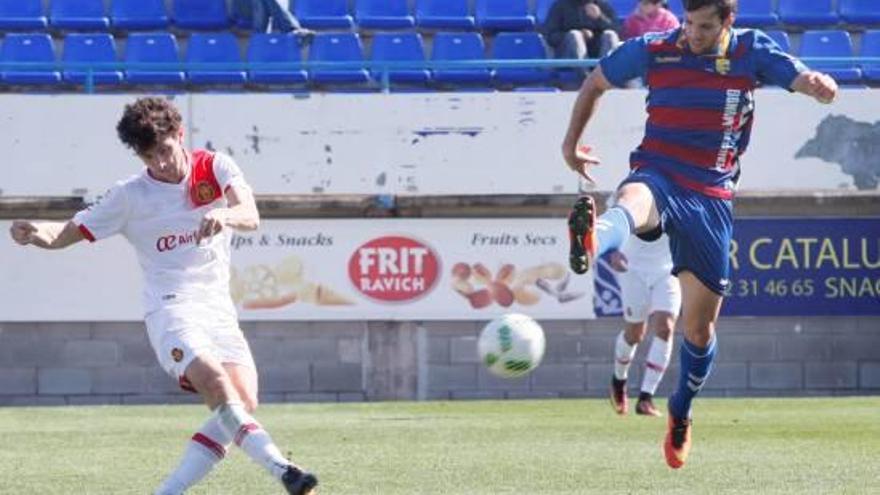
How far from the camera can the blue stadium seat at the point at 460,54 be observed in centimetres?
2150

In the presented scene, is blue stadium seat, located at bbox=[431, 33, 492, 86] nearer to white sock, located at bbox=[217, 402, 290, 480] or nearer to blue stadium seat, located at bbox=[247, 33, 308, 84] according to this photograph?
blue stadium seat, located at bbox=[247, 33, 308, 84]

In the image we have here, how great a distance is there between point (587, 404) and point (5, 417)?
506cm

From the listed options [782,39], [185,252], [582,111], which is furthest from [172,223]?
[782,39]

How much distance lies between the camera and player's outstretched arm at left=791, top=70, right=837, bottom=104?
30.7ft

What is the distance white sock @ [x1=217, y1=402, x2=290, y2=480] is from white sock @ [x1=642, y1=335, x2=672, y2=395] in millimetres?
7922

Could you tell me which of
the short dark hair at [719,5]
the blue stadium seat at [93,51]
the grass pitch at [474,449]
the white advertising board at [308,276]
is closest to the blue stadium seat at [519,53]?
the white advertising board at [308,276]

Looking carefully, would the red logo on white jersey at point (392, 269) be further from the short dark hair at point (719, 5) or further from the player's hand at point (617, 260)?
the short dark hair at point (719, 5)

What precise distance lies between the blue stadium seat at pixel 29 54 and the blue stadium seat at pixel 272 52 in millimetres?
1979

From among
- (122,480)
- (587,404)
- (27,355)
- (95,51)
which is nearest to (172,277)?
(122,480)

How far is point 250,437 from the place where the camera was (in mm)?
8906

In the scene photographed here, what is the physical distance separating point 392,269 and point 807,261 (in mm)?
3987

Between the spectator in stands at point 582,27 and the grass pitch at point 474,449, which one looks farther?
the spectator in stands at point 582,27

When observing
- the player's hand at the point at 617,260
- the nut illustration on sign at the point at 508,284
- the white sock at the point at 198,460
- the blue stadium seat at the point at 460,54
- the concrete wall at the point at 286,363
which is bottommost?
the concrete wall at the point at 286,363

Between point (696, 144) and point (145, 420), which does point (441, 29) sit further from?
point (696, 144)
